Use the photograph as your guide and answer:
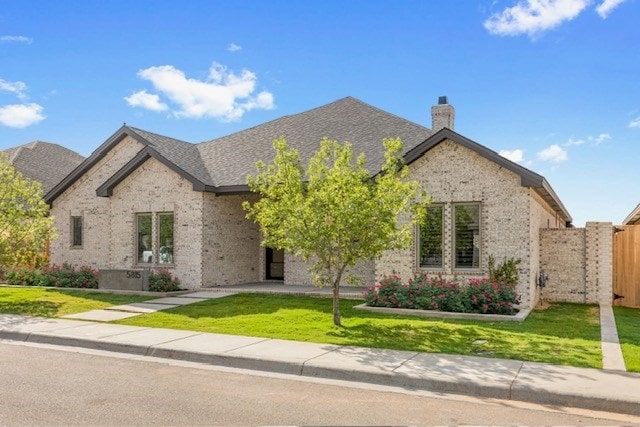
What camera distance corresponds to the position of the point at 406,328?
448 inches

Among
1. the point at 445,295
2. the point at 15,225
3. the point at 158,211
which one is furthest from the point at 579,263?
the point at 15,225

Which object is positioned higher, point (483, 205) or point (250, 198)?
point (250, 198)

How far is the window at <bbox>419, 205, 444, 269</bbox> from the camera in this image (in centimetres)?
1531

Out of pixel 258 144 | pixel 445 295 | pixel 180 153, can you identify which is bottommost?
pixel 445 295

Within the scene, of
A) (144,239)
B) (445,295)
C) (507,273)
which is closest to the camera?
(445,295)

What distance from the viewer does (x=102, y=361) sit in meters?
9.08

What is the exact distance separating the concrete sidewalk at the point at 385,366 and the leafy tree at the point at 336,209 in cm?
244

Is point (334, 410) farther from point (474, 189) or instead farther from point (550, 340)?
point (474, 189)

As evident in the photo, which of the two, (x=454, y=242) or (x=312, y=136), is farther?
(x=312, y=136)

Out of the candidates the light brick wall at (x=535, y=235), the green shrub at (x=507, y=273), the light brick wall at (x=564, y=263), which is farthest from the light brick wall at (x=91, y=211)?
Result: the light brick wall at (x=564, y=263)

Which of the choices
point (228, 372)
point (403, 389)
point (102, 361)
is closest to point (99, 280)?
point (102, 361)

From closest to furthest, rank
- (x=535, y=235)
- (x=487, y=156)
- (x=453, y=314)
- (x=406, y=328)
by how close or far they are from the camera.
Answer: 1. (x=406, y=328)
2. (x=453, y=314)
3. (x=487, y=156)
4. (x=535, y=235)

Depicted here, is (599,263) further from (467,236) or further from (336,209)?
(336,209)

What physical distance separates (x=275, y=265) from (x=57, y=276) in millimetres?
8192
